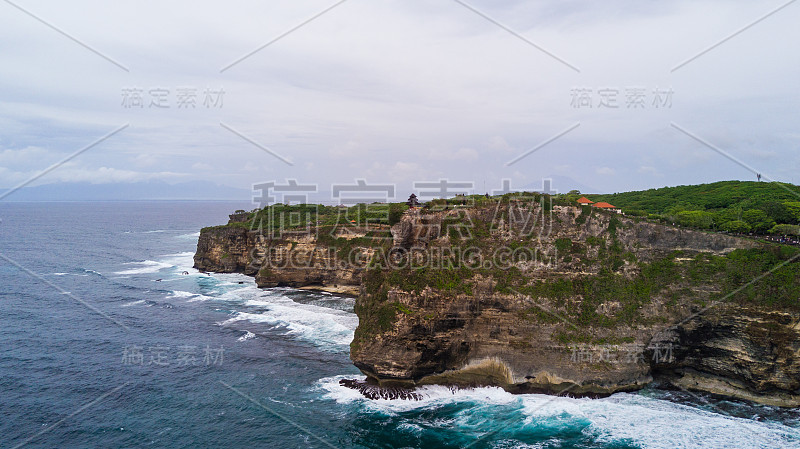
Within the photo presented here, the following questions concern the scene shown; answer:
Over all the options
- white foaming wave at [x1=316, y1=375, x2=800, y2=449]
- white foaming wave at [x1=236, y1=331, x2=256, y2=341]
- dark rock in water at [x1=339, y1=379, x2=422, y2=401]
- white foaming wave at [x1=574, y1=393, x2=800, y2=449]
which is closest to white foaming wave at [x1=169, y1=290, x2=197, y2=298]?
white foaming wave at [x1=236, y1=331, x2=256, y2=341]

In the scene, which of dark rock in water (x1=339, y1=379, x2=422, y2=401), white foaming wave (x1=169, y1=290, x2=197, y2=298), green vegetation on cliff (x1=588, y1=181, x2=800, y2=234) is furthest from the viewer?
white foaming wave (x1=169, y1=290, x2=197, y2=298)

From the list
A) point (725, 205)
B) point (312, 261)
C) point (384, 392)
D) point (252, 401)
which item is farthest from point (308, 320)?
point (725, 205)

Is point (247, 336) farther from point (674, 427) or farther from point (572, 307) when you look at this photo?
Answer: point (674, 427)

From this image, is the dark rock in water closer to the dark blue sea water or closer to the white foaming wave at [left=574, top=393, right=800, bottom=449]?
the dark blue sea water

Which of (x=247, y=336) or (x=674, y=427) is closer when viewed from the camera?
(x=674, y=427)

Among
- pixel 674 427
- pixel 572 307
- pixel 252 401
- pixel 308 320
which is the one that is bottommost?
pixel 252 401

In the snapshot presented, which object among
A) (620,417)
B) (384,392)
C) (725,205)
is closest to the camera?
(620,417)

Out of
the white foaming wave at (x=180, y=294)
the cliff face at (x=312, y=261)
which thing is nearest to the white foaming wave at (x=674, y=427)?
the cliff face at (x=312, y=261)
